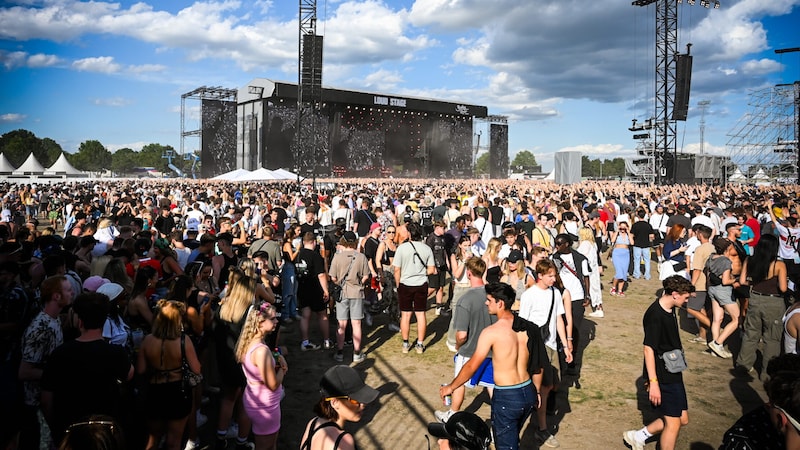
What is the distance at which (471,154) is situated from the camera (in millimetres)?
61219

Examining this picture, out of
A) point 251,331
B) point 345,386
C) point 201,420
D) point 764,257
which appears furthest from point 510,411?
point 764,257

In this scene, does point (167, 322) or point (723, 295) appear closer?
point (167, 322)

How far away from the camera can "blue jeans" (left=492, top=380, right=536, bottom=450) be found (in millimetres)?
3322

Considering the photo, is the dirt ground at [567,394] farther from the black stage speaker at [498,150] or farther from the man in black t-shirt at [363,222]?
the black stage speaker at [498,150]

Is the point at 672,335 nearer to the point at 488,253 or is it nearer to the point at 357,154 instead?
the point at 488,253

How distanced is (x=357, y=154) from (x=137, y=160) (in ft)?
281

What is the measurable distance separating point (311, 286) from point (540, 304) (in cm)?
320

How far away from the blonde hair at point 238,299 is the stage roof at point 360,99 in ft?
142

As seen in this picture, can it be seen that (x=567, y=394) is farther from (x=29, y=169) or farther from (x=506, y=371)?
(x=29, y=169)

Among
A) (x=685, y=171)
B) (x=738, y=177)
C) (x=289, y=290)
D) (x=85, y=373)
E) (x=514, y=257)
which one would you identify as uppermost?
(x=738, y=177)

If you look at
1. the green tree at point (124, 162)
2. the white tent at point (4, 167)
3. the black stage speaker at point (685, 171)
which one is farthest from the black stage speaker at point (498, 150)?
the green tree at point (124, 162)

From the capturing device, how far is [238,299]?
4.16 metres

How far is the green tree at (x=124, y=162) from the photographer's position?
377 ft

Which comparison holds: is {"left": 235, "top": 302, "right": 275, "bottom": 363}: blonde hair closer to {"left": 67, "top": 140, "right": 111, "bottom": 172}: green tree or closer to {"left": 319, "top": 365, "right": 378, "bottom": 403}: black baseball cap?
{"left": 319, "top": 365, "right": 378, "bottom": 403}: black baseball cap
